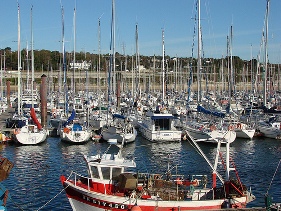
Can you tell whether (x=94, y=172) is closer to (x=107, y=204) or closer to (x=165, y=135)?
(x=107, y=204)

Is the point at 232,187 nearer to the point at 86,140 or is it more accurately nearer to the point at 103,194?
the point at 103,194

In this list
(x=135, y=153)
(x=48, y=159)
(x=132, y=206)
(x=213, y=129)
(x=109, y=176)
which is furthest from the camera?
(x=213, y=129)

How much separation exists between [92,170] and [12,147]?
86.3 feet

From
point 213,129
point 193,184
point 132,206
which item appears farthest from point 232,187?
point 213,129

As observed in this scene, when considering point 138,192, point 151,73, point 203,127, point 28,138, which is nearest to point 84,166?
point 28,138

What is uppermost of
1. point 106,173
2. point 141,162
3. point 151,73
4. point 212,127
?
point 151,73

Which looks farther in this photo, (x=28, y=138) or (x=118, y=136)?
(x=118, y=136)

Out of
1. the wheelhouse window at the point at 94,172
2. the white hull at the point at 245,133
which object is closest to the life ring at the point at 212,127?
the white hull at the point at 245,133

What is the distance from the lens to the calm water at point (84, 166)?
31.1 meters

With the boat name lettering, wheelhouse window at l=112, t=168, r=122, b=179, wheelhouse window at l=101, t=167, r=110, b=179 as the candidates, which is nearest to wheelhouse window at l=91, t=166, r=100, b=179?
wheelhouse window at l=101, t=167, r=110, b=179

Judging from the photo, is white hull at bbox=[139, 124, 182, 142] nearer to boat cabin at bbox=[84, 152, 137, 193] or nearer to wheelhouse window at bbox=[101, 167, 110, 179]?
boat cabin at bbox=[84, 152, 137, 193]

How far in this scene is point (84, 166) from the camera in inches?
1582

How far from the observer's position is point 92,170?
84.6 feet

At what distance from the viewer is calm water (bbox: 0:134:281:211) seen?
1225 inches
